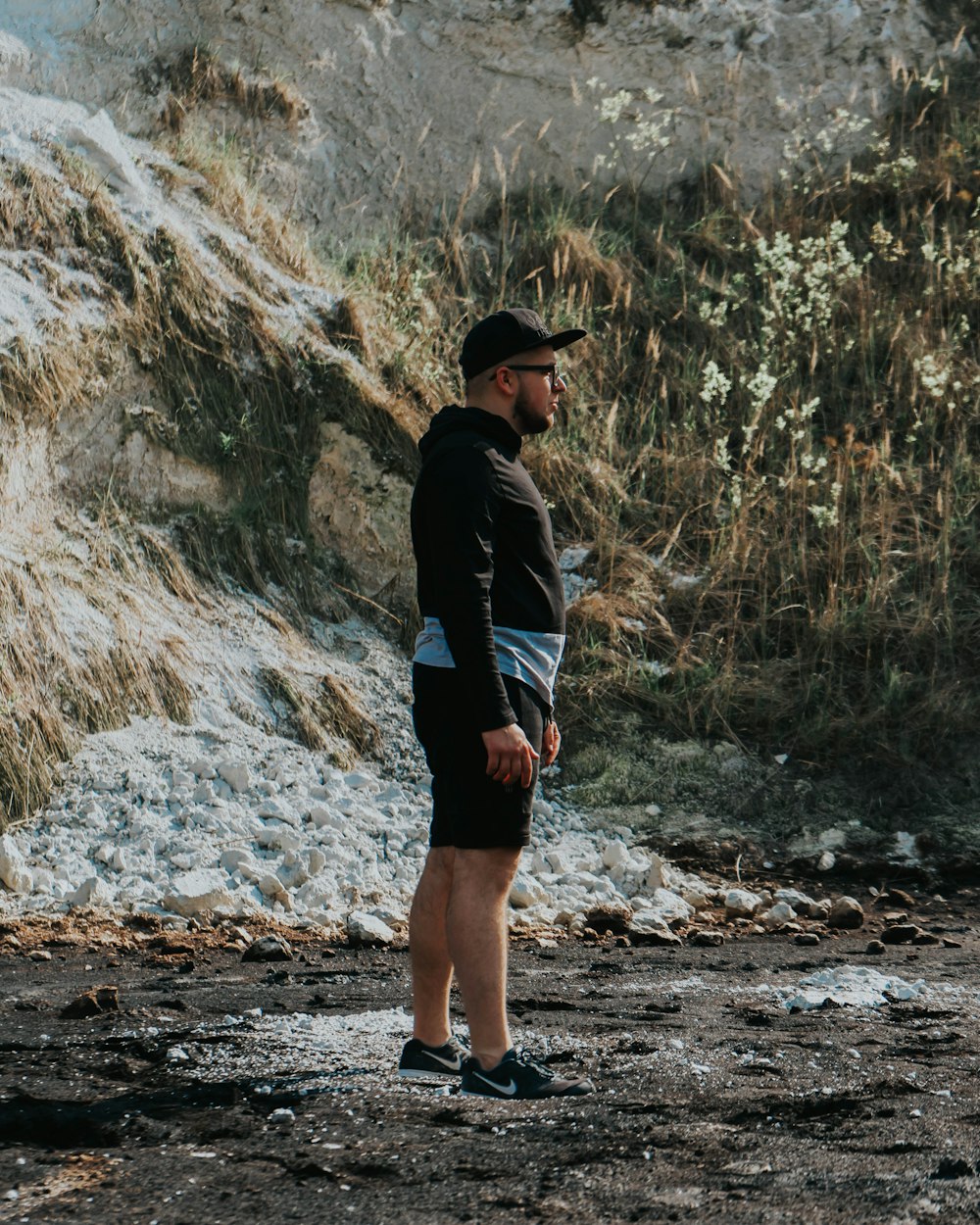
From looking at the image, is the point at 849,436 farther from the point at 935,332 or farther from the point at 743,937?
the point at 743,937

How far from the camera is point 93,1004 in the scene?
3.90m

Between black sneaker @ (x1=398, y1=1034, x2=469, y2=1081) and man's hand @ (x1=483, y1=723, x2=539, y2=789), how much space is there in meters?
0.71

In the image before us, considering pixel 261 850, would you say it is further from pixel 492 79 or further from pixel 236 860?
pixel 492 79

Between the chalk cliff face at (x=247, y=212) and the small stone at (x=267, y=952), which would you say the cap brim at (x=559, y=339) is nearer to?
the small stone at (x=267, y=952)

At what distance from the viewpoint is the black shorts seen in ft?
10.5

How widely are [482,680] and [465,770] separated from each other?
0.23 m

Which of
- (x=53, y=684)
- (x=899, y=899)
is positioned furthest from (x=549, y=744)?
(x=53, y=684)

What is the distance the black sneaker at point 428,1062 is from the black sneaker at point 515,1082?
0.36ft

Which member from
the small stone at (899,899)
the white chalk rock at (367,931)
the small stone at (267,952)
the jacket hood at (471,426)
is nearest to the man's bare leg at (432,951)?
the jacket hood at (471,426)

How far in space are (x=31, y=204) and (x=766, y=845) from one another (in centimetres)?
567

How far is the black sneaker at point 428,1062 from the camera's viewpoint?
3291mm

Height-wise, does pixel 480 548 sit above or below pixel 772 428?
below

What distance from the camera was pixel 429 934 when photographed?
3316 millimetres

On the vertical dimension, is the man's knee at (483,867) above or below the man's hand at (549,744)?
below
